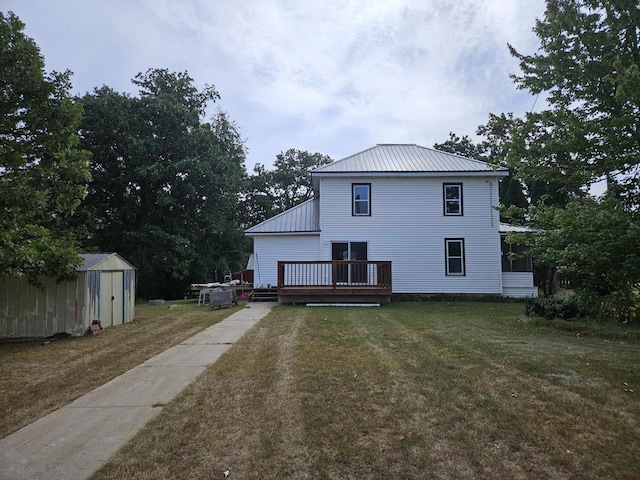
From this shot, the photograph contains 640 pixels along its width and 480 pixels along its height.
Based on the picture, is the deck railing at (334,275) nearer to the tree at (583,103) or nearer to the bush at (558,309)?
the bush at (558,309)

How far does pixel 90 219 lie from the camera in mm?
19703

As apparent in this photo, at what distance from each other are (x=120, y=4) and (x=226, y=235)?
51.6 feet

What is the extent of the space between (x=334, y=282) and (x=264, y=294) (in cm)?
378

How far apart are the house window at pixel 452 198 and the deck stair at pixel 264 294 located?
8.41m

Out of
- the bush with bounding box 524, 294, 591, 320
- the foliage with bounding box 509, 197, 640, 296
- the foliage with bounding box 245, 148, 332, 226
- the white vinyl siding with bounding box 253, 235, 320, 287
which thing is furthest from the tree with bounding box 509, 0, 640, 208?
the foliage with bounding box 245, 148, 332, 226

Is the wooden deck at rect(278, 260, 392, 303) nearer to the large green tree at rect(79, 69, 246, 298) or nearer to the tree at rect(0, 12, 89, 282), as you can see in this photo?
the tree at rect(0, 12, 89, 282)

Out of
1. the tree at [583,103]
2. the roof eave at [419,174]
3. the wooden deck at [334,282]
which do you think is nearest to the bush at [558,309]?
the tree at [583,103]

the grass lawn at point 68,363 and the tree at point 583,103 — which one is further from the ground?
the tree at point 583,103

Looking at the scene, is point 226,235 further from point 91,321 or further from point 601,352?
point 601,352

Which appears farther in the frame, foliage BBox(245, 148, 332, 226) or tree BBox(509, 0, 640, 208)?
foliage BBox(245, 148, 332, 226)

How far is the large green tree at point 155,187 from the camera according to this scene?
66.9 ft

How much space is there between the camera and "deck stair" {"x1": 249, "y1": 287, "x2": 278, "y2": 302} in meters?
15.9

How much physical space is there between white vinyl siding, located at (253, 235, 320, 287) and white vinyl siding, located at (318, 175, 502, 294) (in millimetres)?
803

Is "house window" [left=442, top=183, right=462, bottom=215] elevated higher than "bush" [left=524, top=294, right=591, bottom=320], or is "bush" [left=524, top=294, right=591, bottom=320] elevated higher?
"house window" [left=442, top=183, right=462, bottom=215]
